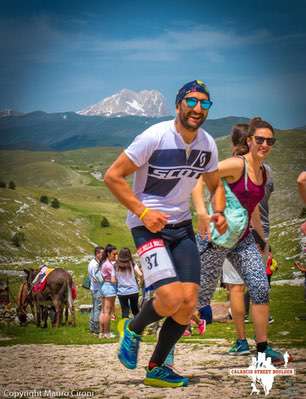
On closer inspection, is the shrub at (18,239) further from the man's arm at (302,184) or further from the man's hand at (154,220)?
the man's hand at (154,220)

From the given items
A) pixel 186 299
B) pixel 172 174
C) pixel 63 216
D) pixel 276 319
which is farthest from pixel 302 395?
pixel 63 216

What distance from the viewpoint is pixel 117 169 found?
5.87 metres

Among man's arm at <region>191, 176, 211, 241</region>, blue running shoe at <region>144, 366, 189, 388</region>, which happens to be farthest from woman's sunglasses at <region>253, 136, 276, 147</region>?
blue running shoe at <region>144, 366, 189, 388</region>

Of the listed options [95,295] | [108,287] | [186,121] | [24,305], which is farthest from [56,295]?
[186,121]

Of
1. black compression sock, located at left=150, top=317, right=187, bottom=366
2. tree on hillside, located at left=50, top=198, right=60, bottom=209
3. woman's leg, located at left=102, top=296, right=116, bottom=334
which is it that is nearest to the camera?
black compression sock, located at left=150, top=317, right=187, bottom=366

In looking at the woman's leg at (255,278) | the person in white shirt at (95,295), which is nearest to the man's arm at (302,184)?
the woman's leg at (255,278)

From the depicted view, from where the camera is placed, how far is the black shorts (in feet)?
20.2

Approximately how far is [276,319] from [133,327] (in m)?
8.71

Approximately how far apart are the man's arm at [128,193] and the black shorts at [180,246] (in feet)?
1.11

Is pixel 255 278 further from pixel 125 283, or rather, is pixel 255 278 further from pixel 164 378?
pixel 125 283

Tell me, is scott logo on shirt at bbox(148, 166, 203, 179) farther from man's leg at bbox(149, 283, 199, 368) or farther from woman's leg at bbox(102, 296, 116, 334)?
woman's leg at bbox(102, 296, 116, 334)

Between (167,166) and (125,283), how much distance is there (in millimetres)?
8338

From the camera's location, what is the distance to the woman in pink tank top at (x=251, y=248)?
285 inches

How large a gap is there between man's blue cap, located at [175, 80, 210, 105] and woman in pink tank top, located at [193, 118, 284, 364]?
1.09 m
